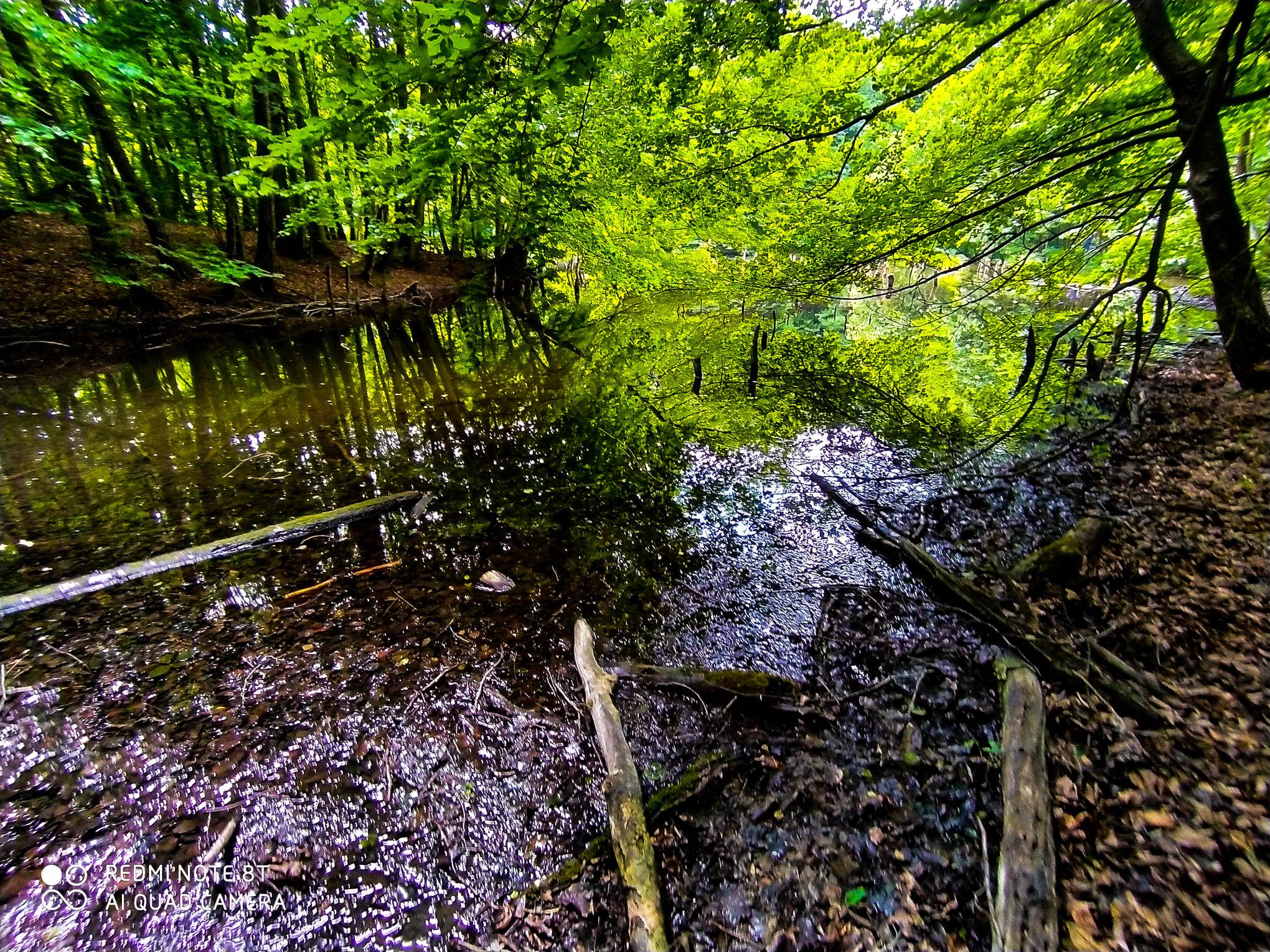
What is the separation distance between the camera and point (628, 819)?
2.82 meters

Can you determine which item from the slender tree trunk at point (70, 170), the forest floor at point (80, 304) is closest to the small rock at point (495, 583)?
the slender tree trunk at point (70, 170)

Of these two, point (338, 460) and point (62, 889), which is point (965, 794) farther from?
point (338, 460)

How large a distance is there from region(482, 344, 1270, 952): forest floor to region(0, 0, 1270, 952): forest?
0.07ft

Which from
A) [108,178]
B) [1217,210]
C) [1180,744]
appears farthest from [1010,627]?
[108,178]

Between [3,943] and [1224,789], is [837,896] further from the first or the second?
[3,943]

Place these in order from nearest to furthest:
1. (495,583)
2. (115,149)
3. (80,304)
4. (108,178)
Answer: (495,583) < (115,149) < (80,304) < (108,178)

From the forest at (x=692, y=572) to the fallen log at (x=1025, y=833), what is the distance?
0.08 ft

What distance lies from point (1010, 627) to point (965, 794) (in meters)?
1.73

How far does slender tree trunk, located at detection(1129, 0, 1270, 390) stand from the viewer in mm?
5027

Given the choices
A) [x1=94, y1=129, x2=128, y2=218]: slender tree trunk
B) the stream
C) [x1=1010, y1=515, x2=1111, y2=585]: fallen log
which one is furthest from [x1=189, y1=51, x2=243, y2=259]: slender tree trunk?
[x1=1010, y1=515, x2=1111, y2=585]: fallen log

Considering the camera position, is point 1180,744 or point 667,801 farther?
point 667,801

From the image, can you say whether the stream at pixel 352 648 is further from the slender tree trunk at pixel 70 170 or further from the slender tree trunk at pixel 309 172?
the slender tree trunk at pixel 309 172

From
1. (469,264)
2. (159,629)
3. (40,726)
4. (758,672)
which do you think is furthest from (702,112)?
(469,264)

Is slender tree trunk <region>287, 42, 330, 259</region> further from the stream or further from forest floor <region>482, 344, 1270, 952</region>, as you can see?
forest floor <region>482, 344, 1270, 952</region>
